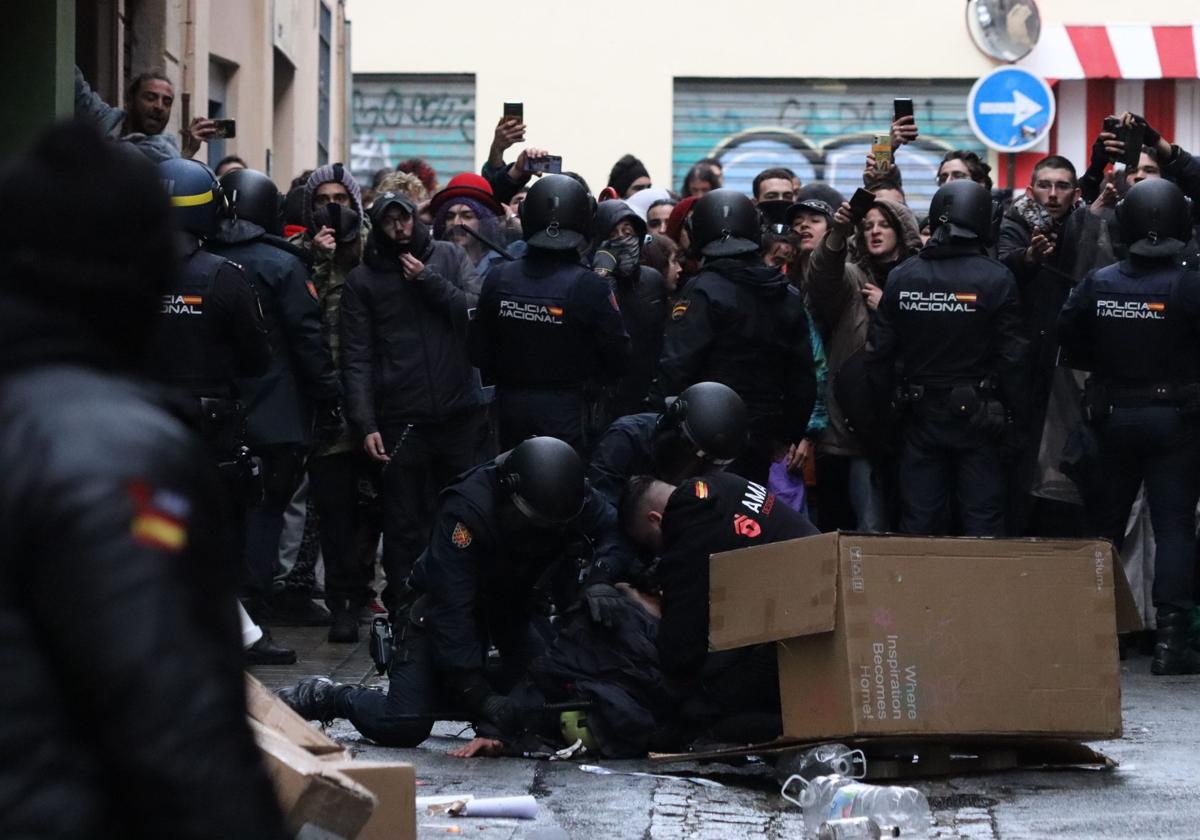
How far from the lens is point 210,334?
7508 mm

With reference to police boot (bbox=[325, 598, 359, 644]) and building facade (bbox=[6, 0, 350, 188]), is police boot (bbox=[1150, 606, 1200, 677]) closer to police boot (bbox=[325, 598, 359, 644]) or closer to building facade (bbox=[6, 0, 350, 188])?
police boot (bbox=[325, 598, 359, 644])

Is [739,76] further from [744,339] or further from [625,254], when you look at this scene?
[744,339]

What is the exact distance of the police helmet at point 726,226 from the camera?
809 cm

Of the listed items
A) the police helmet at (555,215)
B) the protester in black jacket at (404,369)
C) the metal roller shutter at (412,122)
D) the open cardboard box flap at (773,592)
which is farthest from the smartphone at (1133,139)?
the metal roller shutter at (412,122)

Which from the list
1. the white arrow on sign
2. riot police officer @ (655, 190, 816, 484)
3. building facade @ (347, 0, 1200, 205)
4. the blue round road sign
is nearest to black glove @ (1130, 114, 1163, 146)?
riot police officer @ (655, 190, 816, 484)

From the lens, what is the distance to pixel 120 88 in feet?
38.4

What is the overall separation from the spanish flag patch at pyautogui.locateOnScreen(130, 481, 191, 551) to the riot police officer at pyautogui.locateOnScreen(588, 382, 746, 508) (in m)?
4.78

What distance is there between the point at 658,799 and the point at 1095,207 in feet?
14.4

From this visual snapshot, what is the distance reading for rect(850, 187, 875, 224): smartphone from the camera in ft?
27.1

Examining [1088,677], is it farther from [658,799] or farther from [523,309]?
[523,309]

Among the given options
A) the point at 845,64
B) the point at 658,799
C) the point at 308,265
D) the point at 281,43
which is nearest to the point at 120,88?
the point at 308,265

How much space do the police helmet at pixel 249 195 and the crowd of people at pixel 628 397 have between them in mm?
17

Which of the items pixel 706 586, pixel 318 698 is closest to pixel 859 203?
pixel 706 586

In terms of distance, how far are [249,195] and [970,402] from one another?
9.74ft
